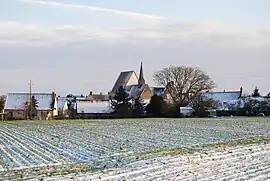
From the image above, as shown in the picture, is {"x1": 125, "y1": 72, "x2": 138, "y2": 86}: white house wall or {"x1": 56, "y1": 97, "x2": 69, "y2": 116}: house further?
{"x1": 125, "y1": 72, "x2": 138, "y2": 86}: white house wall

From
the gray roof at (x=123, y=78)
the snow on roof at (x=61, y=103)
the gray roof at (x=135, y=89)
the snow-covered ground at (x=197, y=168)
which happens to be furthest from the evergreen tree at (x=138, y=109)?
the snow-covered ground at (x=197, y=168)

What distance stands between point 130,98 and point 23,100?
80.5 ft

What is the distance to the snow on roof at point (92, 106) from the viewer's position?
325ft

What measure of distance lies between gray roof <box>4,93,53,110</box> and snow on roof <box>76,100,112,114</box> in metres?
6.91

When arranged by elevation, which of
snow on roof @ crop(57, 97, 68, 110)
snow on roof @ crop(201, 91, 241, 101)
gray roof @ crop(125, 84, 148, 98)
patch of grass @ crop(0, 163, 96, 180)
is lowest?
patch of grass @ crop(0, 163, 96, 180)

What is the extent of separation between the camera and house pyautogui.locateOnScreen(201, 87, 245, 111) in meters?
87.9

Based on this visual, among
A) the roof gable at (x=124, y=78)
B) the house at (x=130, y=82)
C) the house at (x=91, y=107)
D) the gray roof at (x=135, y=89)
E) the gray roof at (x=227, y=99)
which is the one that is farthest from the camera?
the roof gable at (x=124, y=78)

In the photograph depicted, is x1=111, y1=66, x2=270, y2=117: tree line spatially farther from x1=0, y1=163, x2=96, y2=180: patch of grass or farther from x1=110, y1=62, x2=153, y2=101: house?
x1=0, y1=163, x2=96, y2=180: patch of grass

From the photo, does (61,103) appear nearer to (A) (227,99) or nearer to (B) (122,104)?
(B) (122,104)

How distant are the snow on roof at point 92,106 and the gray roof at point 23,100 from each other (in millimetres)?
6907

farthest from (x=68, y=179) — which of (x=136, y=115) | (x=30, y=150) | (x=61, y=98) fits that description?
(x=61, y=98)

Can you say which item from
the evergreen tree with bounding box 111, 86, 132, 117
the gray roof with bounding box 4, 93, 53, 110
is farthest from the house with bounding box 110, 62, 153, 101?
the evergreen tree with bounding box 111, 86, 132, 117

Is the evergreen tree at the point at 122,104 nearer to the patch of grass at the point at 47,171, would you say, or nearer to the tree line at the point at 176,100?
the tree line at the point at 176,100

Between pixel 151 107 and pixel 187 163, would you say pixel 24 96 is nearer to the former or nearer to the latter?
pixel 151 107
